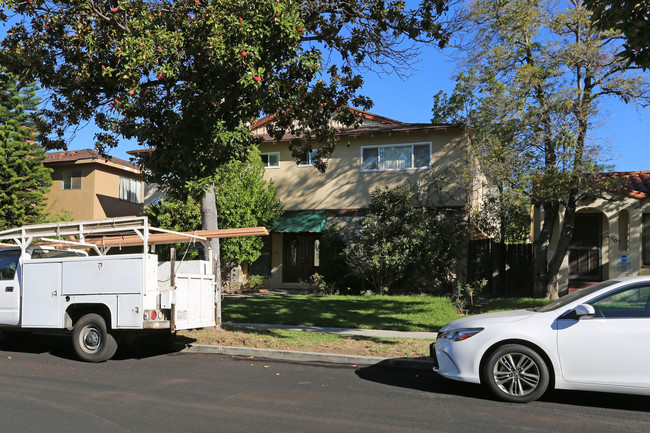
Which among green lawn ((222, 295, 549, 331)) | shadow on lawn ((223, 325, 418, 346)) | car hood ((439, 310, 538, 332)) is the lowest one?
shadow on lawn ((223, 325, 418, 346))

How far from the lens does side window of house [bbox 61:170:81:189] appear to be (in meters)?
25.6

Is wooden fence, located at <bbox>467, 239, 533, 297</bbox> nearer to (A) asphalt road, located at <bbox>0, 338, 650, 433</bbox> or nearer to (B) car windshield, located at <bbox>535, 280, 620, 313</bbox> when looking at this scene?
(A) asphalt road, located at <bbox>0, 338, 650, 433</bbox>

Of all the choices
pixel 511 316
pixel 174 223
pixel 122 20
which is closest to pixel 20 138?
pixel 174 223

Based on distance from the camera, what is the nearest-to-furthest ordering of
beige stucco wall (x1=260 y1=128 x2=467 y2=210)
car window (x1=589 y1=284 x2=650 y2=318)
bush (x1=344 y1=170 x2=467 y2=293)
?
car window (x1=589 y1=284 x2=650 y2=318)
bush (x1=344 y1=170 x2=467 y2=293)
beige stucco wall (x1=260 y1=128 x2=467 y2=210)

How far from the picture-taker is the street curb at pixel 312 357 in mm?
8125

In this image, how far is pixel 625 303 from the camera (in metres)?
5.94

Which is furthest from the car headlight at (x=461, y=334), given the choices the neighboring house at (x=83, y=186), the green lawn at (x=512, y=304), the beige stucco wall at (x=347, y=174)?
the neighboring house at (x=83, y=186)

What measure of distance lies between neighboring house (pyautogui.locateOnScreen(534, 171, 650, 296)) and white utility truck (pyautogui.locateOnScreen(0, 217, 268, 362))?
501 inches

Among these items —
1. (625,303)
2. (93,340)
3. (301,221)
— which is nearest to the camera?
(625,303)

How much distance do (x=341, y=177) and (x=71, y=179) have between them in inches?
538

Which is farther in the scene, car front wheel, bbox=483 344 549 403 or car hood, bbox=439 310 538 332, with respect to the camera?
car hood, bbox=439 310 538 332

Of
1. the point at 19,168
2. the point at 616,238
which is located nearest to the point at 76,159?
the point at 19,168

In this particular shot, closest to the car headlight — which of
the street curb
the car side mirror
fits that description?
the car side mirror

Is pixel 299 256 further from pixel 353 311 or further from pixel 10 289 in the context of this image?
pixel 10 289
